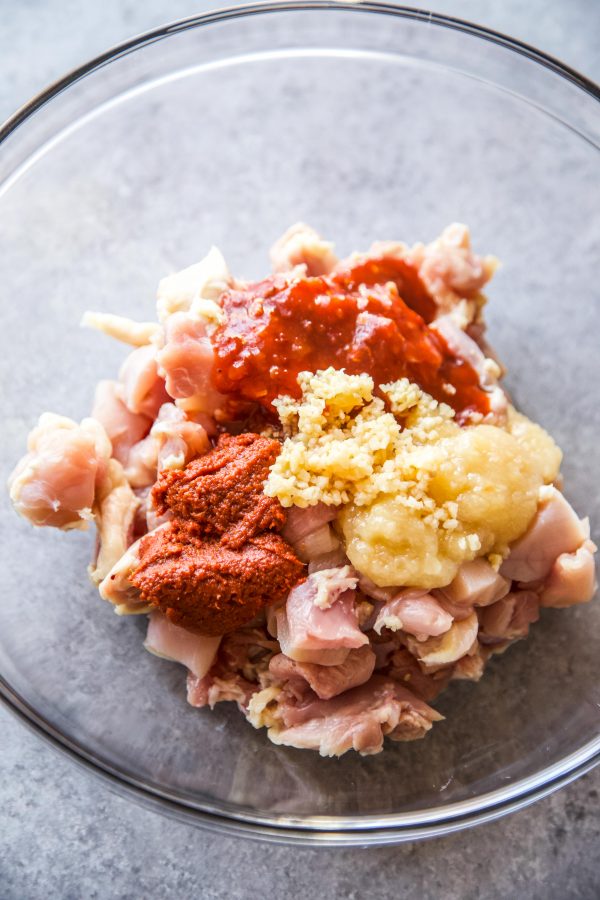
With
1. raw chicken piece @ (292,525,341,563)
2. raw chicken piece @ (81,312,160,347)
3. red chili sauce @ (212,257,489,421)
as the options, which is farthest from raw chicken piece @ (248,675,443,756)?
raw chicken piece @ (81,312,160,347)

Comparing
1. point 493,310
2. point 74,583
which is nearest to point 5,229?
point 74,583

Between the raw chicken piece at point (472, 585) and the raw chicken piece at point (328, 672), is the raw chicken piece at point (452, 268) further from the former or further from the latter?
the raw chicken piece at point (328, 672)

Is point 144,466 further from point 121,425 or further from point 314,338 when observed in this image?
point 314,338

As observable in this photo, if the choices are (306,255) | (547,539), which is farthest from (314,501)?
(306,255)

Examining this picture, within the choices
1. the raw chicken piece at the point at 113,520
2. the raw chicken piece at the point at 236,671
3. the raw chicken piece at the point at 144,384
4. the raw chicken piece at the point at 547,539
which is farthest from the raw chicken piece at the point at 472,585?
the raw chicken piece at the point at 144,384

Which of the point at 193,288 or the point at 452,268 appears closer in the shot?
the point at 193,288

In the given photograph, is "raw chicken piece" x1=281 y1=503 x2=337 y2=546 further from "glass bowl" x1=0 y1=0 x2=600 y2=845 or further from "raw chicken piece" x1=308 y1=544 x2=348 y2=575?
"glass bowl" x1=0 y1=0 x2=600 y2=845
